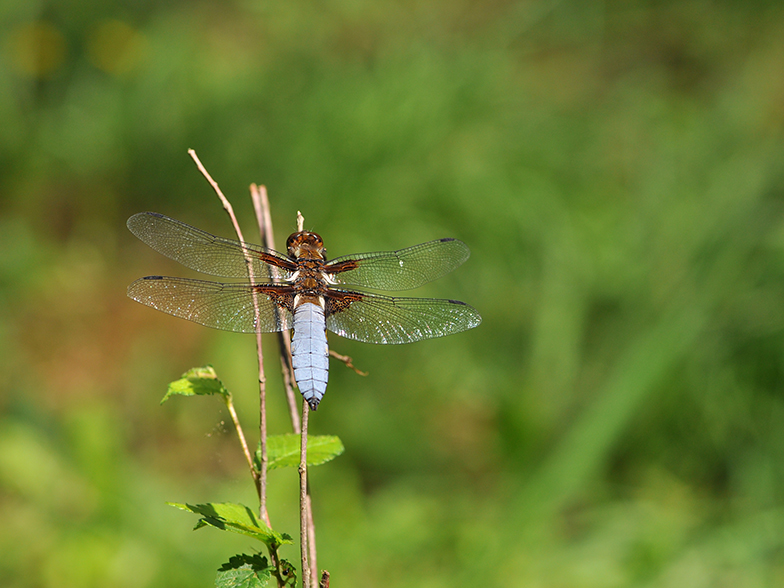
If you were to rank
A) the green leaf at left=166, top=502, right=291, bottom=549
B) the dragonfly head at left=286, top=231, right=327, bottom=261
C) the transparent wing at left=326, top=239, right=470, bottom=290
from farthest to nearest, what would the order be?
the transparent wing at left=326, top=239, right=470, bottom=290
the dragonfly head at left=286, top=231, right=327, bottom=261
the green leaf at left=166, top=502, right=291, bottom=549

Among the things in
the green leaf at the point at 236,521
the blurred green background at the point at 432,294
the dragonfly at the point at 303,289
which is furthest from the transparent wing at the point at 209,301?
the blurred green background at the point at 432,294

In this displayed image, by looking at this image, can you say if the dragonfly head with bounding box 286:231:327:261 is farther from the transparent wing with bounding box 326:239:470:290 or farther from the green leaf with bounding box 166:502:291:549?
the green leaf with bounding box 166:502:291:549

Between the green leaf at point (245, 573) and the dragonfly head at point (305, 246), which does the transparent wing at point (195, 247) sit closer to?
the dragonfly head at point (305, 246)

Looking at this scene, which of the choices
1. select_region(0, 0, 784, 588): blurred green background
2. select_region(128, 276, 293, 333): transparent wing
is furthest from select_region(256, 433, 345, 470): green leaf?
select_region(0, 0, 784, 588): blurred green background

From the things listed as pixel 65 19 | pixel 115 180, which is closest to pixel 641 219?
pixel 115 180

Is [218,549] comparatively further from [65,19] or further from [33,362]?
[65,19]

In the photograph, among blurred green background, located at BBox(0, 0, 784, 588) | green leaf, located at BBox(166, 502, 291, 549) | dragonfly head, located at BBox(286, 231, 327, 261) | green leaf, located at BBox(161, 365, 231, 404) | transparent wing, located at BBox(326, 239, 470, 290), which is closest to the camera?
green leaf, located at BBox(166, 502, 291, 549)
